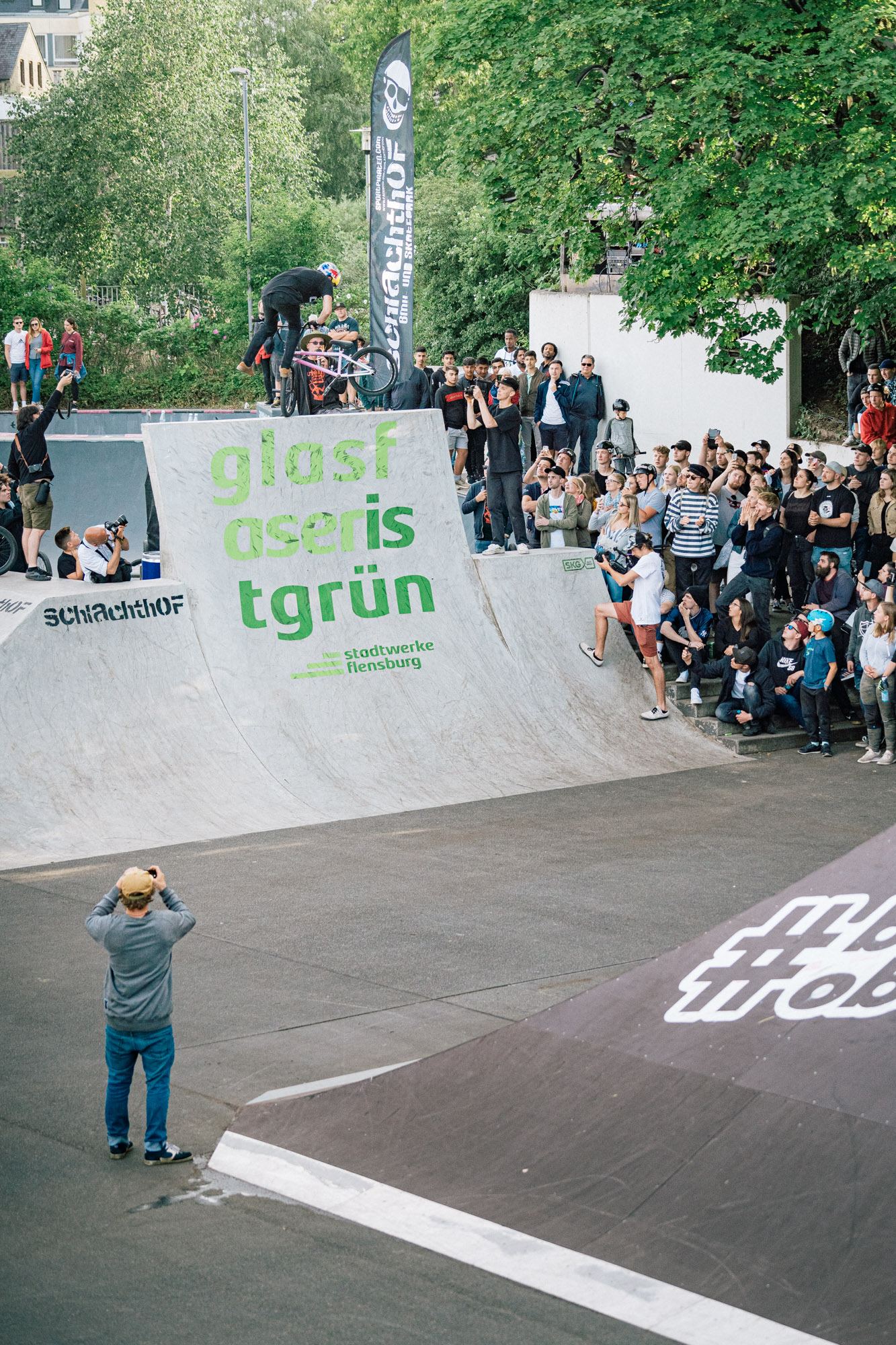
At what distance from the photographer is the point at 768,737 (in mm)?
15641

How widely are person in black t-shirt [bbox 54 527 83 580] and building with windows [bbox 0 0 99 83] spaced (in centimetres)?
7454

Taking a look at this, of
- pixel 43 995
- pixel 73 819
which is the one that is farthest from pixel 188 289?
pixel 43 995

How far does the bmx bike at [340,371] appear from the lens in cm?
1574

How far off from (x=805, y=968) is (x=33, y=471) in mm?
10852

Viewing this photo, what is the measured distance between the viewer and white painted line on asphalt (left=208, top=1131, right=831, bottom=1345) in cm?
530

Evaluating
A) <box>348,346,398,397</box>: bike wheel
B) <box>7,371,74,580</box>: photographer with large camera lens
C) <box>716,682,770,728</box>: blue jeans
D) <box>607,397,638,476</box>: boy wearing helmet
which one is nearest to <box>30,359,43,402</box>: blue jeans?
<box>607,397,638,476</box>: boy wearing helmet

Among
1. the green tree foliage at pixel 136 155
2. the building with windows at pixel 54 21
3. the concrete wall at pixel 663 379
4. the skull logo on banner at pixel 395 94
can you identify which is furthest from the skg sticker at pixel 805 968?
the building with windows at pixel 54 21

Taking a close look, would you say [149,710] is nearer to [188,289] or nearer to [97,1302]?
[97,1302]

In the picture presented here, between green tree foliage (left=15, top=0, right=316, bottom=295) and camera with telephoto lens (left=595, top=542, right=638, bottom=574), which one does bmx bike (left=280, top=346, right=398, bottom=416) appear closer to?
camera with telephoto lens (left=595, top=542, right=638, bottom=574)

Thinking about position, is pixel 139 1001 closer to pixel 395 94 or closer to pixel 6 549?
pixel 6 549

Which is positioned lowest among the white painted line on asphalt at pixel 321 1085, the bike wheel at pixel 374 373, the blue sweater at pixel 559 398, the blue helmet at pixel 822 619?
the white painted line on asphalt at pixel 321 1085

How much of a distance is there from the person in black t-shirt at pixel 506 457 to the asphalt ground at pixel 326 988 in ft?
9.21

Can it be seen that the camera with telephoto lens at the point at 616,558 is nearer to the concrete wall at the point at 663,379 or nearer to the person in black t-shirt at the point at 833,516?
the person in black t-shirt at the point at 833,516

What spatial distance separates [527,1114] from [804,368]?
68.9 feet
